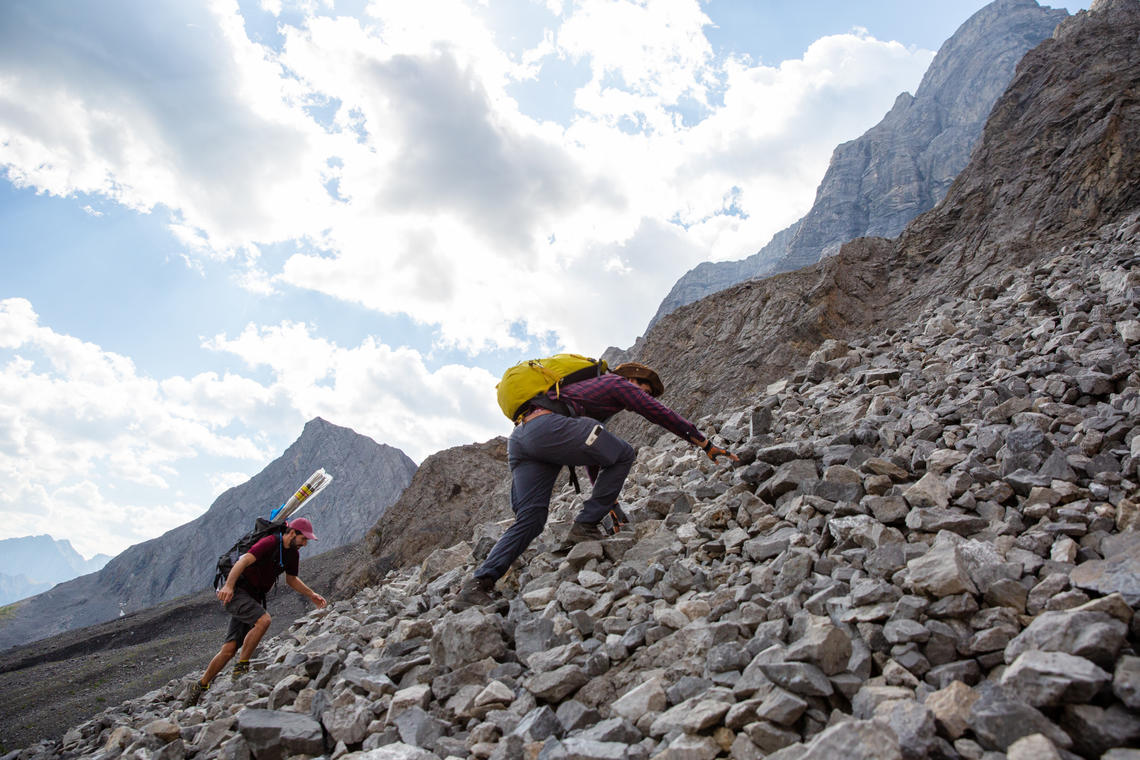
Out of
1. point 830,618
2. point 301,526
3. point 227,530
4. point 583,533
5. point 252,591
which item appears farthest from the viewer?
point 227,530

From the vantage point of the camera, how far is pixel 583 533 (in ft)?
19.9

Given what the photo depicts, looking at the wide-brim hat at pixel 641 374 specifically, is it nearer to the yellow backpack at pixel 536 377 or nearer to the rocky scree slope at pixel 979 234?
the yellow backpack at pixel 536 377

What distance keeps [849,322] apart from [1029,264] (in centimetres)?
377

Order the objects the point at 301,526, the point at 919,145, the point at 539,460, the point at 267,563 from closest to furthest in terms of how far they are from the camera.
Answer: the point at 539,460
the point at 267,563
the point at 301,526
the point at 919,145

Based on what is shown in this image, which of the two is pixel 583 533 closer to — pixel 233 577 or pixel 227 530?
pixel 233 577

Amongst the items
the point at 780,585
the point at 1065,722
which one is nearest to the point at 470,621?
the point at 780,585

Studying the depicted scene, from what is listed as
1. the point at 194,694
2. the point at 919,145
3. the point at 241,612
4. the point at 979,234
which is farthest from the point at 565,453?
the point at 919,145

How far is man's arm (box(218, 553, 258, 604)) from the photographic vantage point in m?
7.23

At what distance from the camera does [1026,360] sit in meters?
6.64

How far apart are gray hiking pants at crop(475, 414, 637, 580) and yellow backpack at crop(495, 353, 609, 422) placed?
27 centimetres

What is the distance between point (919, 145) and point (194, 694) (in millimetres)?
168954

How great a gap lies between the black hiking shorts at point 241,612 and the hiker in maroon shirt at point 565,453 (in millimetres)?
3628

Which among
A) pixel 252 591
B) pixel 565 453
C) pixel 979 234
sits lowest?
pixel 252 591

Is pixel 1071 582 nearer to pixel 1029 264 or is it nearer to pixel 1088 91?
pixel 1029 264
